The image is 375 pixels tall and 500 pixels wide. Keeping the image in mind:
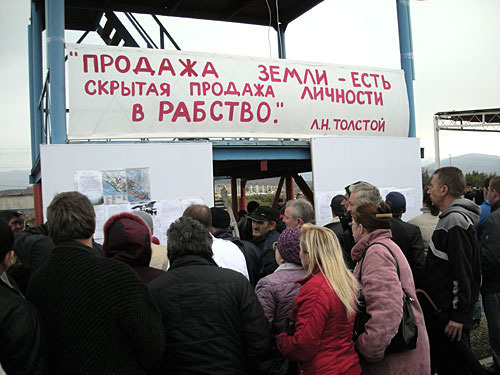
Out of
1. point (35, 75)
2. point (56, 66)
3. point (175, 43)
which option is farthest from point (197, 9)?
point (56, 66)

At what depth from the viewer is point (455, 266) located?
3.51m

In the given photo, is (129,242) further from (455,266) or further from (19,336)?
(455,266)

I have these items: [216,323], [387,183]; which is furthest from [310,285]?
[387,183]

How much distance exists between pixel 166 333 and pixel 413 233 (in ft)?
8.71

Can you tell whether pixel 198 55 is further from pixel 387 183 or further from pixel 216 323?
pixel 216 323

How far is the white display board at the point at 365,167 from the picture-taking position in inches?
287

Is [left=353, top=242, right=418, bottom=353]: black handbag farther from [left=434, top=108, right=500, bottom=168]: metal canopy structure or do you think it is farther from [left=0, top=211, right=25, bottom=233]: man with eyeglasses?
[left=434, top=108, right=500, bottom=168]: metal canopy structure

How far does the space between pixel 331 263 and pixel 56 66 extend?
5.13 m

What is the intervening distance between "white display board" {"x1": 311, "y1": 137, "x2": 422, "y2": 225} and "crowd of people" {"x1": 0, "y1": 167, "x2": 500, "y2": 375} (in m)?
3.40

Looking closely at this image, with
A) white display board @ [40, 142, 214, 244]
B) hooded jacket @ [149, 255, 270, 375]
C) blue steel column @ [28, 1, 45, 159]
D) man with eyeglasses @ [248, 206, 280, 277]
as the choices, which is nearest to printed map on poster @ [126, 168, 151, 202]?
white display board @ [40, 142, 214, 244]

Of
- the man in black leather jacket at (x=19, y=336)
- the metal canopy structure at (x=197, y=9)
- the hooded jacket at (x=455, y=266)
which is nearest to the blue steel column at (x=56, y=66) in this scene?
the metal canopy structure at (x=197, y=9)

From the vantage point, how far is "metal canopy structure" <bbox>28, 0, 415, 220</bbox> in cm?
621

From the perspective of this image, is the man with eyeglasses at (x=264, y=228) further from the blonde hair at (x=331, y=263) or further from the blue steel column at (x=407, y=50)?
the blue steel column at (x=407, y=50)

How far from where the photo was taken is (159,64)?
6.55 metres
